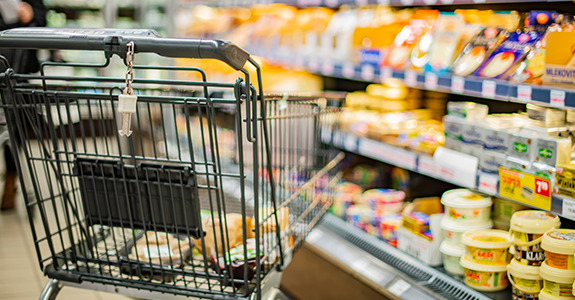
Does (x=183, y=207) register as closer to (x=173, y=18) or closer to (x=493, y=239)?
(x=493, y=239)

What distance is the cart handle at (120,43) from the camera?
1112 mm

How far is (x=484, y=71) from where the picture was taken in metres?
2.08

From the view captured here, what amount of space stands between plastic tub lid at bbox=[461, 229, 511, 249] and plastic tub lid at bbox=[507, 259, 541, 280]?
0.38 ft

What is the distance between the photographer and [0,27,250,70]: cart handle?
111 cm

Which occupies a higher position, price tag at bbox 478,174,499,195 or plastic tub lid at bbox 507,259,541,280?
price tag at bbox 478,174,499,195

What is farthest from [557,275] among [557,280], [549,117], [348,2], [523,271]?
[348,2]

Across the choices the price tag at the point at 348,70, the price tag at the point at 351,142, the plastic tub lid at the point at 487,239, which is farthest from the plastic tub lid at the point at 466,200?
the price tag at the point at 348,70

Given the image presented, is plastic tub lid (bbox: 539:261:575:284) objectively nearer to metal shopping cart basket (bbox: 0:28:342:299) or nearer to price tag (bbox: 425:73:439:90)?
metal shopping cart basket (bbox: 0:28:342:299)

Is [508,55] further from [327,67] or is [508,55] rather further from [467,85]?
[327,67]

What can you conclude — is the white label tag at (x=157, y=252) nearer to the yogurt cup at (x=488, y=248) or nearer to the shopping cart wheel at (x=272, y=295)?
the shopping cart wheel at (x=272, y=295)

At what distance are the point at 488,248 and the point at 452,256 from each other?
22 centimetres

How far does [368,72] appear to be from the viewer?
2.67 meters

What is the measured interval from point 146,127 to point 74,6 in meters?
3.44

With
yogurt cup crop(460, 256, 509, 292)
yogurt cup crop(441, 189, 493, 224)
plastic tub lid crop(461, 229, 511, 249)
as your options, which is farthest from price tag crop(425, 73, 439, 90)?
yogurt cup crop(460, 256, 509, 292)
